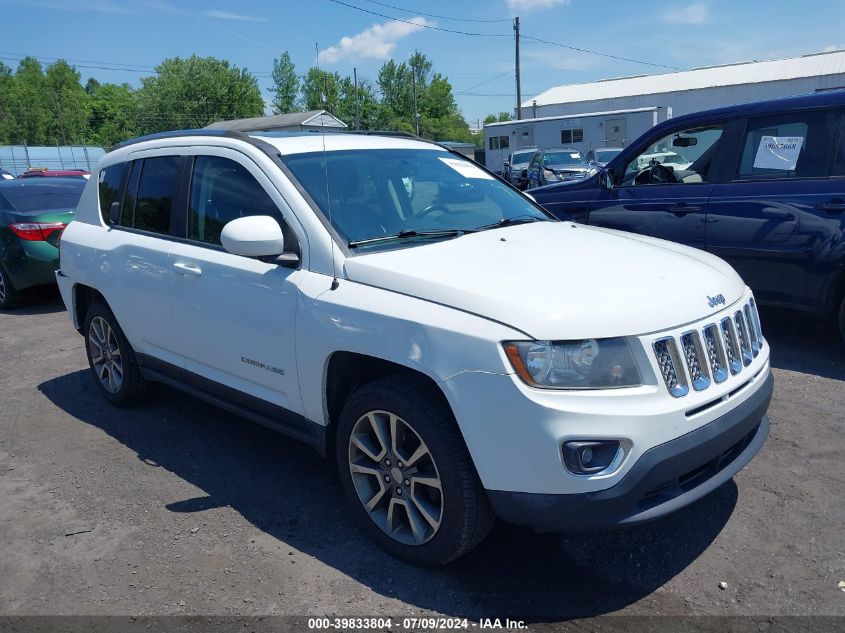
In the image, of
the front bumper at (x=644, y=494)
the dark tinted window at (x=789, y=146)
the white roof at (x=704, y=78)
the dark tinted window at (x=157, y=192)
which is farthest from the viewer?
the white roof at (x=704, y=78)

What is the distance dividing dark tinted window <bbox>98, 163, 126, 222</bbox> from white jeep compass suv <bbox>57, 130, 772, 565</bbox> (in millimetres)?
472

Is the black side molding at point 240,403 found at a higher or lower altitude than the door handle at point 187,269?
lower

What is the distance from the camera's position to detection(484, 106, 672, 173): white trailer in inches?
1093

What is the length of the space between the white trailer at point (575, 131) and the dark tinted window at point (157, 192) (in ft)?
76.2

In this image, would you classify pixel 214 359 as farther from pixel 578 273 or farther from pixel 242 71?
pixel 242 71

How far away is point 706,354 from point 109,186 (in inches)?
164

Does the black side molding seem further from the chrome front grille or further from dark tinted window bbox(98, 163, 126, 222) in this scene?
the chrome front grille

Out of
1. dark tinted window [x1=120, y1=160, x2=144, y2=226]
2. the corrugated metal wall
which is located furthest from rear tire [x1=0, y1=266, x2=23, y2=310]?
the corrugated metal wall

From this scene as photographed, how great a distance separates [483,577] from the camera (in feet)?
9.69

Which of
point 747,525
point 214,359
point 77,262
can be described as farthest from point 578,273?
point 77,262

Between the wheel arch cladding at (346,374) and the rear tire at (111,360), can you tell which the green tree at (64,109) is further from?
the wheel arch cladding at (346,374)

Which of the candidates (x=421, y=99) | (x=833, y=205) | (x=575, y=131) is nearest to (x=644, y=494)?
(x=833, y=205)

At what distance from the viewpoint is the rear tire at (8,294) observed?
865 centimetres

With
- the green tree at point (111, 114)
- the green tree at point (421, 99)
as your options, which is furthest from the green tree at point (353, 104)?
the green tree at point (111, 114)
